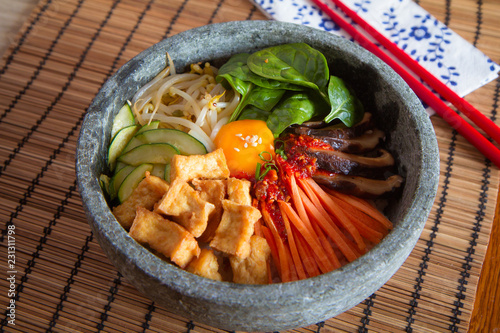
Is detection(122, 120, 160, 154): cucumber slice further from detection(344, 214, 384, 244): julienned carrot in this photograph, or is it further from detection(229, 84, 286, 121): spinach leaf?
detection(344, 214, 384, 244): julienned carrot

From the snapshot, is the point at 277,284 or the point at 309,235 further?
the point at 309,235

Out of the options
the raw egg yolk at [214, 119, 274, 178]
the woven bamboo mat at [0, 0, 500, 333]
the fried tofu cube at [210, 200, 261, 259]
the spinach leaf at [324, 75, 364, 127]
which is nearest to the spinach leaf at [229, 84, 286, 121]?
the raw egg yolk at [214, 119, 274, 178]

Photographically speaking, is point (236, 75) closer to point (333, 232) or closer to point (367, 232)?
point (333, 232)

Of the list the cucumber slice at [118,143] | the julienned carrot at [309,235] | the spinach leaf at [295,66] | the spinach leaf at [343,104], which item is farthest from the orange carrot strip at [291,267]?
the cucumber slice at [118,143]

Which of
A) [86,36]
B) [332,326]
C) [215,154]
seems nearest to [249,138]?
[215,154]

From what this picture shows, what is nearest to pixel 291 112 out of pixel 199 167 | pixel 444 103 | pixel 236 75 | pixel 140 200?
pixel 236 75

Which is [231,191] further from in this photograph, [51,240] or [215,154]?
[51,240]
